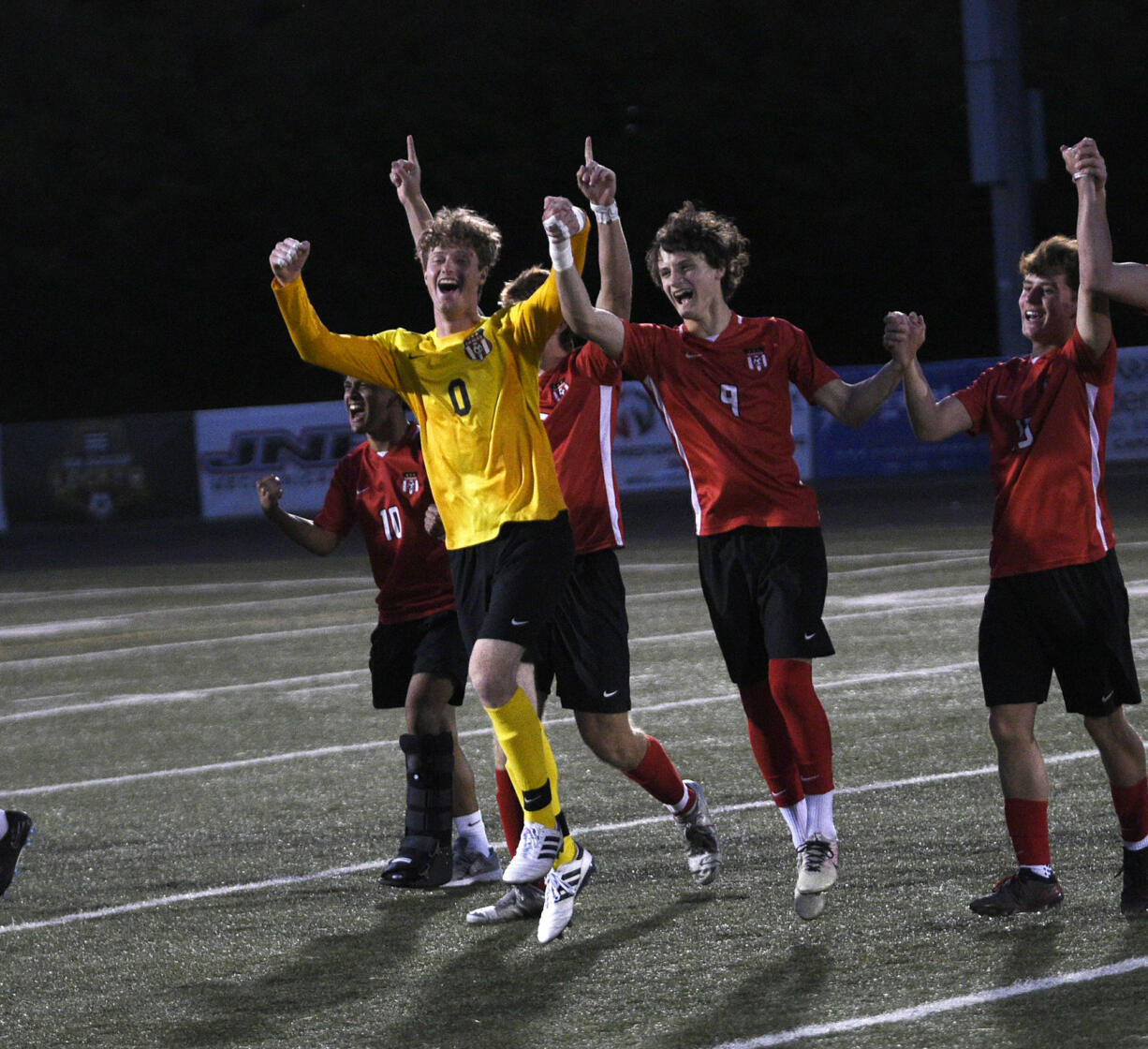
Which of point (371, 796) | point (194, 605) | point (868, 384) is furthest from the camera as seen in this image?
point (194, 605)

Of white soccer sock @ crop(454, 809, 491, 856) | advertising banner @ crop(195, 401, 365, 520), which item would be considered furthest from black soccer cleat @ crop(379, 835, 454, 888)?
advertising banner @ crop(195, 401, 365, 520)

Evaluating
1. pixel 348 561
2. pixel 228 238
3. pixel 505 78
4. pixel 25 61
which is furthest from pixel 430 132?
pixel 348 561

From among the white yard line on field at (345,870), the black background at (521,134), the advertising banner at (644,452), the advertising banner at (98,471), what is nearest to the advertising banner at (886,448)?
the advertising banner at (644,452)

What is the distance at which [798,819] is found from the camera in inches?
237

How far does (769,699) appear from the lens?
6094mm

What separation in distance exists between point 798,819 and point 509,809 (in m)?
0.94

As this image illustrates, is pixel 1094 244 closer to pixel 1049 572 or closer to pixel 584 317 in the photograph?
pixel 1049 572

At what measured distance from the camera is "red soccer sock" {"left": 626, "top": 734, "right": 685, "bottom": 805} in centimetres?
632

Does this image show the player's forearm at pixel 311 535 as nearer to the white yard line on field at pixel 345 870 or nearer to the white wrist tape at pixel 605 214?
the white yard line on field at pixel 345 870

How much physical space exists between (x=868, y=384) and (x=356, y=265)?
121 ft

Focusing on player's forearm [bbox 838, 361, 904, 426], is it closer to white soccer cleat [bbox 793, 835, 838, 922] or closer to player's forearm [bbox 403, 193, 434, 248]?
white soccer cleat [bbox 793, 835, 838, 922]

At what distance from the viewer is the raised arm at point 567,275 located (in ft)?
18.2

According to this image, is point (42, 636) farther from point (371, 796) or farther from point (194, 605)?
point (371, 796)

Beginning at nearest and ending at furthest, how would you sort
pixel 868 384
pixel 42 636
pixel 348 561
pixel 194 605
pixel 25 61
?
pixel 868 384
pixel 42 636
pixel 194 605
pixel 348 561
pixel 25 61
